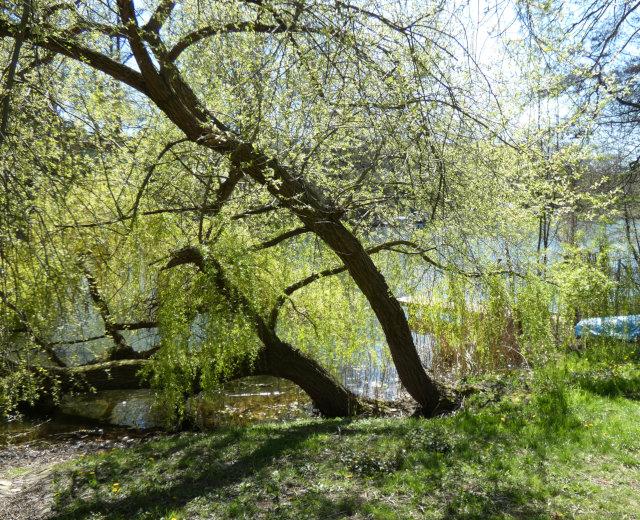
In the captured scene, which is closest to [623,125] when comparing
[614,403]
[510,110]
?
[510,110]

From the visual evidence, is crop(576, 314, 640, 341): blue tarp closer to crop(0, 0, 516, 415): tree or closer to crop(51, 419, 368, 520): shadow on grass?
crop(0, 0, 516, 415): tree

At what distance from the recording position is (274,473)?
376 centimetres

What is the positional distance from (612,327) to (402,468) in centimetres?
523

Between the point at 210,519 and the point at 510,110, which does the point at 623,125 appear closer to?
the point at 510,110

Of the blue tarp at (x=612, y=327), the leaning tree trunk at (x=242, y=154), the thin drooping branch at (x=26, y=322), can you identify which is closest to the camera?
the thin drooping branch at (x=26, y=322)

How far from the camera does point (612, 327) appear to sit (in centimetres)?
716

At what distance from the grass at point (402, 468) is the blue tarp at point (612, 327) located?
2012 mm

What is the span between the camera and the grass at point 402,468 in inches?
120

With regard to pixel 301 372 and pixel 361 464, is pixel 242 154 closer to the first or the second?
pixel 361 464

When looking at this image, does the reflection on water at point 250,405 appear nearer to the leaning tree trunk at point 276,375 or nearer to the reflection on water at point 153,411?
the reflection on water at point 153,411

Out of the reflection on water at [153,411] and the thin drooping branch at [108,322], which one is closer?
the thin drooping branch at [108,322]

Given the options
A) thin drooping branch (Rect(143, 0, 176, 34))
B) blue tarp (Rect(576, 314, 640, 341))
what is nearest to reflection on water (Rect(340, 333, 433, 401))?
blue tarp (Rect(576, 314, 640, 341))

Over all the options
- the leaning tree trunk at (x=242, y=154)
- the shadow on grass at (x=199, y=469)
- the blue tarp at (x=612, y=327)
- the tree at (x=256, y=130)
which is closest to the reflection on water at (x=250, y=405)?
the tree at (x=256, y=130)

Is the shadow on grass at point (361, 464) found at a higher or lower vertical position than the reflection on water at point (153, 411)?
higher
